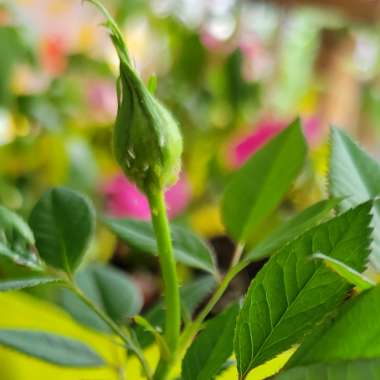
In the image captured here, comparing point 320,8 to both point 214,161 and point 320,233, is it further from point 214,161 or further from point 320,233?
point 320,233

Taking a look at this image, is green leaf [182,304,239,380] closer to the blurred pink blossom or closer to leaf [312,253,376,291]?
leaf [312,253,376,291]

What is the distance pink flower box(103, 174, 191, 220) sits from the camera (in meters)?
0.46

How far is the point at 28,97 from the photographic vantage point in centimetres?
50

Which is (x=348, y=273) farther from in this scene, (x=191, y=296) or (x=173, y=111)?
(x=173, y=111)

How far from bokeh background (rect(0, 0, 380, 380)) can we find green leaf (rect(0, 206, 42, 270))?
6cm

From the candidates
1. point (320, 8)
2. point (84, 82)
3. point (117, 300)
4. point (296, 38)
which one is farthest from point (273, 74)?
point (117, 300)

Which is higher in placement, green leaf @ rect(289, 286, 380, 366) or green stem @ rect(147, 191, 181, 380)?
green stem @ rect(147, 191, 181, 380)

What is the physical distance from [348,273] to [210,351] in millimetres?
46

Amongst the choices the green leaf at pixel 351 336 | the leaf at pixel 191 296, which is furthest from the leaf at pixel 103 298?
the green leaf at pixel 351 336

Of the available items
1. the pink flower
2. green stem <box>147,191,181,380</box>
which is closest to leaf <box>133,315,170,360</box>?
green stem <box>147,191,181,380</box>

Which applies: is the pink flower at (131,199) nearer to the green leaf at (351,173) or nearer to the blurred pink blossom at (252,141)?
the blurred pink blossom at (252,141)

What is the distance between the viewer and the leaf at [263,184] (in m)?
0.23

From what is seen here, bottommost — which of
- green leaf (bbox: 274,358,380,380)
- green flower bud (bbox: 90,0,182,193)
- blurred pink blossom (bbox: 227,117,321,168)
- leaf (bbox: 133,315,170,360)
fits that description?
green leaf (bbox: 274,358,380,380)

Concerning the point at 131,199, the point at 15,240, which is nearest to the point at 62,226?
the point at 15,240
